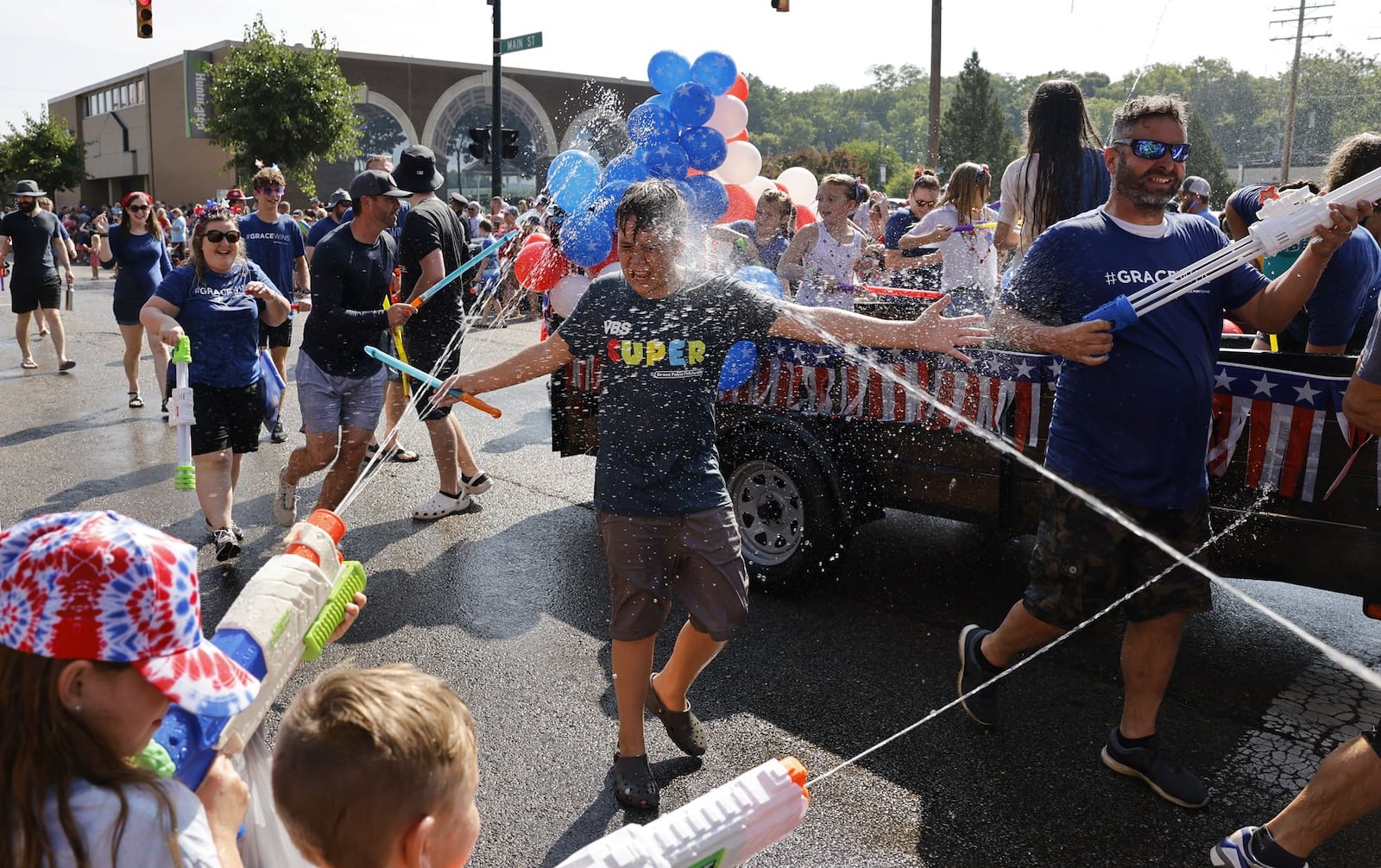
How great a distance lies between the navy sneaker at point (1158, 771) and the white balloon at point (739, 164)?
17.1 ft

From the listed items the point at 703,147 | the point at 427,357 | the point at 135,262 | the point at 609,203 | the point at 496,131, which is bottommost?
the point at 427,357

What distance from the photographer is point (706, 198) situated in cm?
640

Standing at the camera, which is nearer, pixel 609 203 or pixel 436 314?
pixel 609 203

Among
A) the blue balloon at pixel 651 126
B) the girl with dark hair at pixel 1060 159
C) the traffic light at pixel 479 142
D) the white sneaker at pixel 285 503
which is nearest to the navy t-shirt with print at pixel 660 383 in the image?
the girl with dark hair at pixel 1060 159

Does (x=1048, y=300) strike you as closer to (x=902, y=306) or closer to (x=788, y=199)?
(x=902, y=306)

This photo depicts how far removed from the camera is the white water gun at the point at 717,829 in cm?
160

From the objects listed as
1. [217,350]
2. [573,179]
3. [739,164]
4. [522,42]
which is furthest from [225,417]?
[522,42]

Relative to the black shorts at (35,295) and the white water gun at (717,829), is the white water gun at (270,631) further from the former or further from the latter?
the black shorts at (35,295)

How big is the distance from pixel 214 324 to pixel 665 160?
2.52 metres

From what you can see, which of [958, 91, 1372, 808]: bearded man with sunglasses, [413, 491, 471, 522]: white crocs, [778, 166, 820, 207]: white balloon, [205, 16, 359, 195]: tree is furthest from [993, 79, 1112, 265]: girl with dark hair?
[205, 16, 359, 195]: tree

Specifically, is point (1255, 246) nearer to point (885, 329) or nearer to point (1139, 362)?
point (1139, 362)

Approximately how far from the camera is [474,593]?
5434mm

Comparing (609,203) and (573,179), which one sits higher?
(573,179)

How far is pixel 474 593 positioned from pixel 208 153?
51896 millimetres
